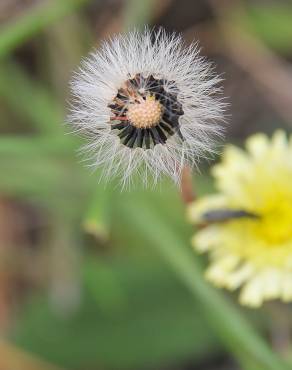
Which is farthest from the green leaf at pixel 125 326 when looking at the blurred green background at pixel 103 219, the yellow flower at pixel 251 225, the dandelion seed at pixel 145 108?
the dandelion seed at pixel 145 108

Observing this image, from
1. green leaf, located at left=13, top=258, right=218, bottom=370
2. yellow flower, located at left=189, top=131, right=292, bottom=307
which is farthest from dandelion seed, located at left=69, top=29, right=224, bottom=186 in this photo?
green leaf, located at left=13, top=258, right=218, bottom=370

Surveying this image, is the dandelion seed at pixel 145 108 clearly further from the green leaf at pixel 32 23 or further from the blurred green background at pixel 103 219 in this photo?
the green leaf at pixel 32 23

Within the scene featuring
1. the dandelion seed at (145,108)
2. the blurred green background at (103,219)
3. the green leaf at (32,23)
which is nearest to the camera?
the dandelion seed at (145,108)

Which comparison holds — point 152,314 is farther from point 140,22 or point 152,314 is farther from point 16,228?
point 140,22

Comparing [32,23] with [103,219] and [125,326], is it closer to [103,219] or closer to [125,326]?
[103,219]

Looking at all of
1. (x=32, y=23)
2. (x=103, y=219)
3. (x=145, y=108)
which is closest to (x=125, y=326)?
(x=103, y=219)

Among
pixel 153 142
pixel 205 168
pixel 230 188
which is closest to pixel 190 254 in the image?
pixel 230 188
